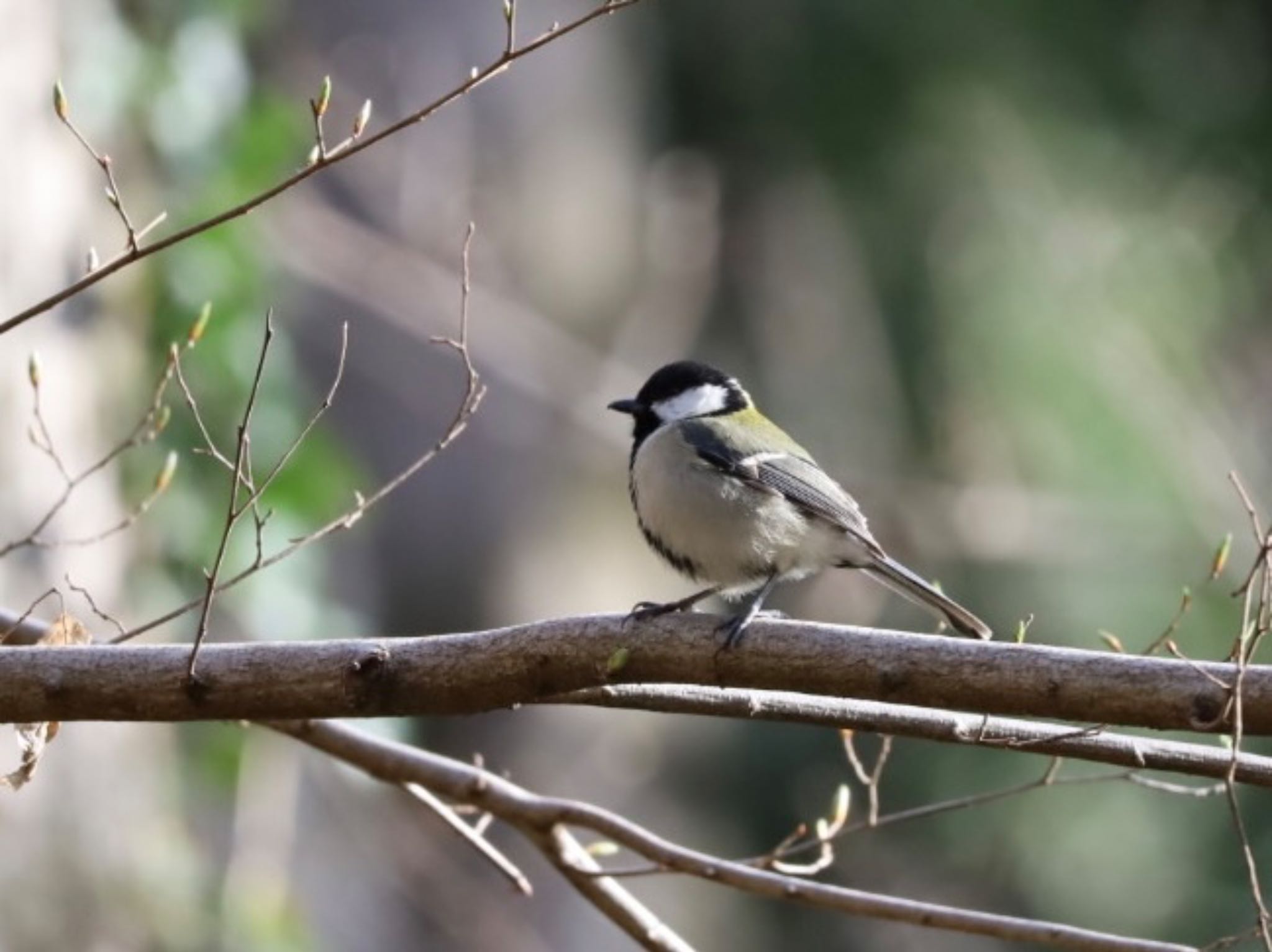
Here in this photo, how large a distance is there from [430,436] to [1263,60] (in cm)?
353

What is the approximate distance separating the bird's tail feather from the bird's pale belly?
0.38 ft

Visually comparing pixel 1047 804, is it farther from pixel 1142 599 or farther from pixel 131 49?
pixel 131 49

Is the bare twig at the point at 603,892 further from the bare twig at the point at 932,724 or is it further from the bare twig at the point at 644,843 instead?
the bare twig at the point at 932,724

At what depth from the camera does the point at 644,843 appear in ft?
9.87

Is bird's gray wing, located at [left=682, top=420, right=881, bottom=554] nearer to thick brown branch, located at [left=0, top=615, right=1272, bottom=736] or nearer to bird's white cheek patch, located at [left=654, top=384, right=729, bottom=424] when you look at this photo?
bird's white cheek patch, located at [left=654, top=384, right=729, bottom=424]

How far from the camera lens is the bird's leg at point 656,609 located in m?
2.63

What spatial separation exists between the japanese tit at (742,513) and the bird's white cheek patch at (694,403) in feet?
0.40

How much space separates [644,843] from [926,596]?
0.81m

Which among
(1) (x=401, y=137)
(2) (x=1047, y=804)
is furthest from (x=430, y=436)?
(2) (x=1047, y=804)

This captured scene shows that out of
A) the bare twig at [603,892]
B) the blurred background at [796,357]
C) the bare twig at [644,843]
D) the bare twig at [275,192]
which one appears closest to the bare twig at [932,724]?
the bare twig at [644,843]

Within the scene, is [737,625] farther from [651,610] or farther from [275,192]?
[275,192]

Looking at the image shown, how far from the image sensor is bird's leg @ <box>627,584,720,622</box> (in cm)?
263

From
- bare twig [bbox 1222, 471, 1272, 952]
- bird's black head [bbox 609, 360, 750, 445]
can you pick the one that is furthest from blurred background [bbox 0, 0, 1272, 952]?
bare twig [bbox 1222, 471, 1272, 952]

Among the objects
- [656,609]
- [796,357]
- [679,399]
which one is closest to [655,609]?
[656,609]
